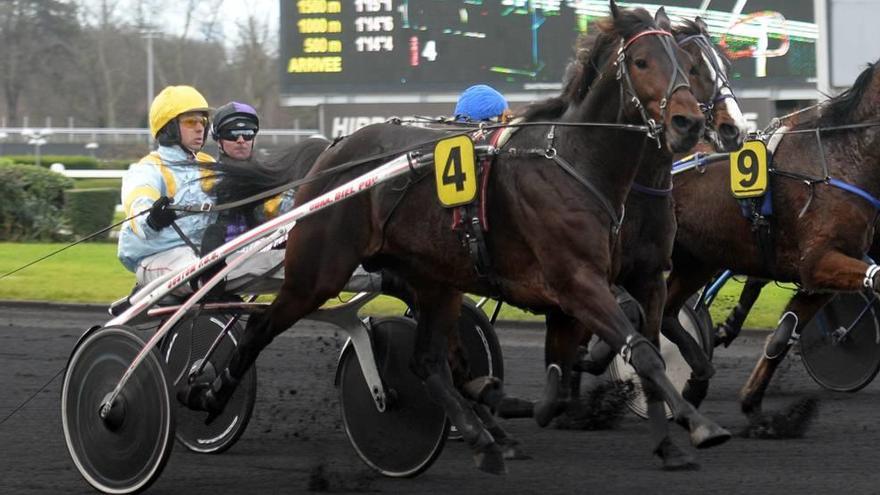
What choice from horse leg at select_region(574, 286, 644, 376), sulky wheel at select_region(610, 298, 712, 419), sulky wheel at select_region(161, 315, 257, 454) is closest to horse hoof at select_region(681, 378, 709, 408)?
sulky wheel at select_region(610, 298, 712, 419)

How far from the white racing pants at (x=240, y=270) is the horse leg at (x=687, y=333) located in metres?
1.39

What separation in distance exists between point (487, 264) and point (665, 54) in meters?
0.95

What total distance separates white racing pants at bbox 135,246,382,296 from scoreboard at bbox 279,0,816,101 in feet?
37.7

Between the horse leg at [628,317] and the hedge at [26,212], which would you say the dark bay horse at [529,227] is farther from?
the hedge at [26,212]

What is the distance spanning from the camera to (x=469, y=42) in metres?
17.1

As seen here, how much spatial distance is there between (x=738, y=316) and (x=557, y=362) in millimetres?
2152

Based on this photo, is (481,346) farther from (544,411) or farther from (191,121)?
(191,121)


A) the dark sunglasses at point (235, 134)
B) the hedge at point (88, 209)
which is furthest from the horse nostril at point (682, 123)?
the hedge at point (88, 209)

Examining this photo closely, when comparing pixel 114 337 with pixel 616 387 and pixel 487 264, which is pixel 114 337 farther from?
pixel 616 387

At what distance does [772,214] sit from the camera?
254 inches

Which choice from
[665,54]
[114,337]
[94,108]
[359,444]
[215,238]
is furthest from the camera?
[94,108]

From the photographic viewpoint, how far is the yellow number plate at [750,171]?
6402 mm

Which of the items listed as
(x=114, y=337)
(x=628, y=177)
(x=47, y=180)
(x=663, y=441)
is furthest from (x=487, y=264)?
(x=47, y=180)

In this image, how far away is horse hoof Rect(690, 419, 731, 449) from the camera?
4.26 m
